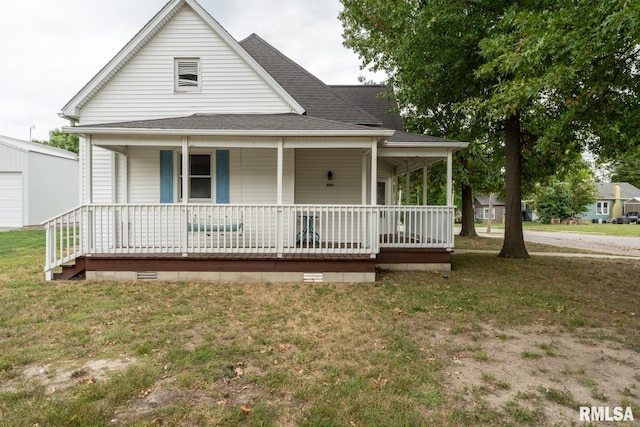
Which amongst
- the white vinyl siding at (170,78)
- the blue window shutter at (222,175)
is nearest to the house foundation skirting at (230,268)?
the blue window shutter at (222,175)

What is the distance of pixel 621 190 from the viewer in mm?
50125

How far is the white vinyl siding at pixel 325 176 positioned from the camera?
9.67 meters

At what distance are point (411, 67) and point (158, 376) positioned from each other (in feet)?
33.8

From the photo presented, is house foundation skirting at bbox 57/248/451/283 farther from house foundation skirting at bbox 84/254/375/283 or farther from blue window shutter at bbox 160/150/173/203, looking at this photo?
blue window shutter at bbox 160/150/173/203

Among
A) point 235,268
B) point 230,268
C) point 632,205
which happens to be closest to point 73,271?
point 230,268

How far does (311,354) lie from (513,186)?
954cm

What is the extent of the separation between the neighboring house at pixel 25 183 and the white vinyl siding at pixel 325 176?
1786cm

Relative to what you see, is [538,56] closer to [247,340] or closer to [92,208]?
[247,340]

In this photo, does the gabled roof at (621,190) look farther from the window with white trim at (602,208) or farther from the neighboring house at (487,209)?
the neighboring house at (487,209)

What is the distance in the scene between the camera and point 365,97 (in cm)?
1323

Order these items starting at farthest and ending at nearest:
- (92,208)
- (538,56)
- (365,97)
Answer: (365,97) < (92,208) < (538,56)

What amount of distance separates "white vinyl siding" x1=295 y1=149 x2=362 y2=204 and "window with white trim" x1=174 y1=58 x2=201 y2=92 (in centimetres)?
362

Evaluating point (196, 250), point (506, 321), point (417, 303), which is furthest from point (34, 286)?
point (506, 321)

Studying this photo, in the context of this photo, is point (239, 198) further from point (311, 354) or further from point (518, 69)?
point (518, 69)
